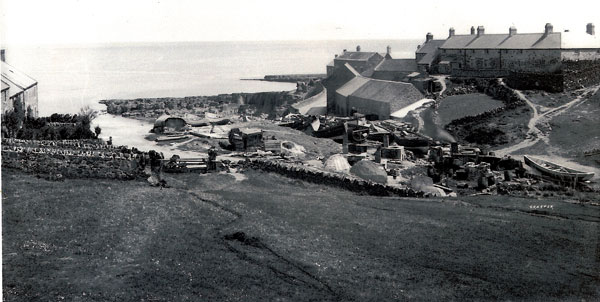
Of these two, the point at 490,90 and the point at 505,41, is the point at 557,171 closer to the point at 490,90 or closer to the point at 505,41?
the point at 490,90

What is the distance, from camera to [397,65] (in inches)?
3068

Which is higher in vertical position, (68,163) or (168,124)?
(168,124)

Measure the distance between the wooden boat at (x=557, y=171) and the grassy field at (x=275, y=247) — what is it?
8.09 metres

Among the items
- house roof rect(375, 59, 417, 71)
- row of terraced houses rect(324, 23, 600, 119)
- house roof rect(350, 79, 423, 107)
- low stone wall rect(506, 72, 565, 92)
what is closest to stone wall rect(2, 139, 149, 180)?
row of terraced houses rect(324, 23, 600, 119)

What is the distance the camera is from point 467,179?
32375 millimetres

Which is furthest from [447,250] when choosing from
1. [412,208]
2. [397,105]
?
[397,105]

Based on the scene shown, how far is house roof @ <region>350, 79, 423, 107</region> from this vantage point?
57.8m

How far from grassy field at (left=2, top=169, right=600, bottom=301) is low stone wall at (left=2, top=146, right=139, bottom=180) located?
2.45 feet

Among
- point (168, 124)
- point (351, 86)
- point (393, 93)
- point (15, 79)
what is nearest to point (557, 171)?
point (393, 93)

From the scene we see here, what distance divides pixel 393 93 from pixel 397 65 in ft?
66.5

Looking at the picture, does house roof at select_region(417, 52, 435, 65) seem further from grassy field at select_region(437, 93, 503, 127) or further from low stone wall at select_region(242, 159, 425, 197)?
low stone wall at select_region(242, 159, 425, 197)

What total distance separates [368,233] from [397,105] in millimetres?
40682

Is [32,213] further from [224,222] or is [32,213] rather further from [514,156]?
[514,156]

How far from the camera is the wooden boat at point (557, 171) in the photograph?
30.3 meters
